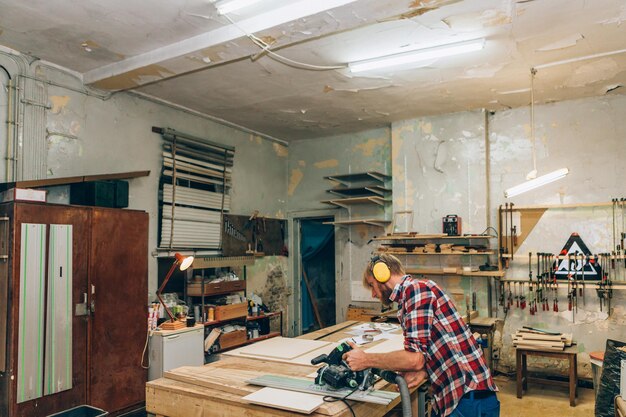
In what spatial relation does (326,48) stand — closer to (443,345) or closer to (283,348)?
(283,348)

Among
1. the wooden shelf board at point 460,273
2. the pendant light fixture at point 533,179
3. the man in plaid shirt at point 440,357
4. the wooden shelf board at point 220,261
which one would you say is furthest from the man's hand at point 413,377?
the wooden shelf board at point 460,273

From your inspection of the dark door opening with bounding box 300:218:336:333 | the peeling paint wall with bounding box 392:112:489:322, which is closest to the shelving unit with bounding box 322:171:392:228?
the peeling paint wall with bounding box 392:112:489:322

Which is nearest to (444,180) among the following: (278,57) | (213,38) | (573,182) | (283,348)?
(573,182)

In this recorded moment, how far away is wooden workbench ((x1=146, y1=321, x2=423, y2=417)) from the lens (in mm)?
2045

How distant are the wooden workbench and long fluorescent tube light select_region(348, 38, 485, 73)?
A: 2753mm

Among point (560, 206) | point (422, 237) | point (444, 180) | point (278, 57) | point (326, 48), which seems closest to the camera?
point (326, 48)

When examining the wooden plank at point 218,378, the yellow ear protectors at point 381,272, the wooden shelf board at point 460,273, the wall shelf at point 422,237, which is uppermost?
the wall shelf at point 422,237

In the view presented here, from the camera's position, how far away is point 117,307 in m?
4.08

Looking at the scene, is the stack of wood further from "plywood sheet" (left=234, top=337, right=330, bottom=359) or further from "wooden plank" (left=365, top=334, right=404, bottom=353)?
"plywood sheet" (left=234, top=337, right=330, bottom=359)

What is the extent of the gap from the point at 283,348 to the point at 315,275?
4.81 metres

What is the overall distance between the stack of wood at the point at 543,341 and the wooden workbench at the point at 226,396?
2.63 meters

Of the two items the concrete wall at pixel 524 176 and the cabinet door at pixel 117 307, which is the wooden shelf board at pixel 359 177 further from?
the cabinet door at pixel 117 307

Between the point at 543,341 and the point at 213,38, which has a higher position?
the point at 213,38

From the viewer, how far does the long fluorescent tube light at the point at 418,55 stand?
3803 millimetres
